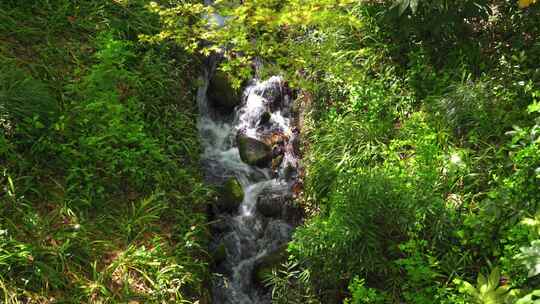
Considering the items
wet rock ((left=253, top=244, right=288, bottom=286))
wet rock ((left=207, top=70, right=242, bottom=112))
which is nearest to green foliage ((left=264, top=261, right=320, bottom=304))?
wet rock ((left=253, top=244, right=288, bottom=286))

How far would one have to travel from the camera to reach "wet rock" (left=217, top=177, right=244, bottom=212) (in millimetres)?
6436

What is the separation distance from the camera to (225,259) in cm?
590

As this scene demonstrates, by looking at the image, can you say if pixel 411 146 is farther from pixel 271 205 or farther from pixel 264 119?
pixel 264 119

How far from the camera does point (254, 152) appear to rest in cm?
726

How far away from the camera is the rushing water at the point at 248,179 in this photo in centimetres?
577

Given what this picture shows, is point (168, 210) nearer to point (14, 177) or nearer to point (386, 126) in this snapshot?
point (14, 177)

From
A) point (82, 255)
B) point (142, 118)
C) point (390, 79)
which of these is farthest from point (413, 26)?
point (82, 255)

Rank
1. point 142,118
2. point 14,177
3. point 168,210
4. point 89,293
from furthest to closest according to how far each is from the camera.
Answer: point 142,118 < point 168,210 < point 14,177 < point 89,293

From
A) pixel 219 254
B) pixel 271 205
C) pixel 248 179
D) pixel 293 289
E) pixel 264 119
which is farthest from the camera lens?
pixel 264 119

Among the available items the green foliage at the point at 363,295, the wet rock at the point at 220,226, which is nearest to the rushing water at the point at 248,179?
the wet rock at the point at 220,226

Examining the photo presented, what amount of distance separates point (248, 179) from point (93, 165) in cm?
265

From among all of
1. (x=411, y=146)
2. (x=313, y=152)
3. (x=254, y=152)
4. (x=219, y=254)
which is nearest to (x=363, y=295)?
(x=411, y=146)

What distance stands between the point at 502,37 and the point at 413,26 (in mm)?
1491

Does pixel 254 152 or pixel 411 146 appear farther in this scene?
pixel 254 152
